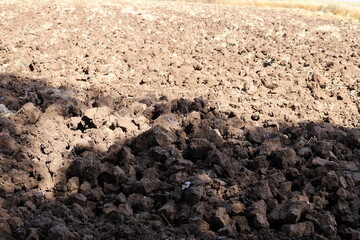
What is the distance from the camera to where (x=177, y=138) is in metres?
3.82

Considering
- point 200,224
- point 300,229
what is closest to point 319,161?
point 300,229

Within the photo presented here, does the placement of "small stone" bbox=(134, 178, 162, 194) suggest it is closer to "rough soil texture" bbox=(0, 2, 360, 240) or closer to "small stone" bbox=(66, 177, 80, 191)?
"rough soil texture" bbox=(0, 2, 360, 240)

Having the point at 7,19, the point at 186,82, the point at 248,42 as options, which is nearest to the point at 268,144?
the point at 186,82

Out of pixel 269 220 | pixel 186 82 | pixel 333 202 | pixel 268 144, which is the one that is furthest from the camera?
pixel 186 82

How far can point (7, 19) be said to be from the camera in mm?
8938

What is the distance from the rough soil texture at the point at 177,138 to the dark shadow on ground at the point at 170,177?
10mm

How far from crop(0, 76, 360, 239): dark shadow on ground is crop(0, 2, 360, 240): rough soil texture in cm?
1

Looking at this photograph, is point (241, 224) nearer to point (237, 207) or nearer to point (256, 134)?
point (237, 207)

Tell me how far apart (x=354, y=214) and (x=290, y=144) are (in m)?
1.19

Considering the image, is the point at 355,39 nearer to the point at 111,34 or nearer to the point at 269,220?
the point at 111,34

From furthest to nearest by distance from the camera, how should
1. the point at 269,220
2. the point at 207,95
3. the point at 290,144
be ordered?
1. the point at 207,95
2. the point at 290,144
3. the point at 269,220

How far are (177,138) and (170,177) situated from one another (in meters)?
0.68

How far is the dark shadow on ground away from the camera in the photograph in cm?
268

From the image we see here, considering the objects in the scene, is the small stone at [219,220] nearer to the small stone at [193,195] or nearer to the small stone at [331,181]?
the small stone at [193,195]
